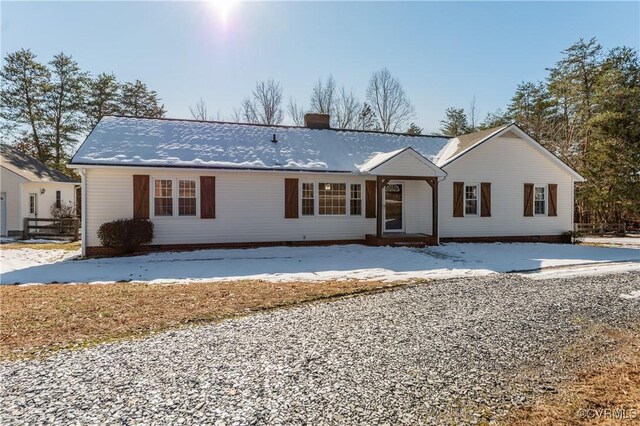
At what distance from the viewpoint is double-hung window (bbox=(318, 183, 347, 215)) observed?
1560 cm

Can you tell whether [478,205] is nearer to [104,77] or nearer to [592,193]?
[592,193]

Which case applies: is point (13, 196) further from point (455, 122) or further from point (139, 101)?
point (455, 122)

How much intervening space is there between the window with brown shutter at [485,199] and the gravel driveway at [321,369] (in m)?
10.8

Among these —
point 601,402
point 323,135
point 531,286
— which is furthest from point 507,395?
point 323,135

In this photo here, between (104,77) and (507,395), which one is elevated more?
(104,77)

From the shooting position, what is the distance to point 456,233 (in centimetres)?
1717

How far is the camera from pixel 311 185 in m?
15.5

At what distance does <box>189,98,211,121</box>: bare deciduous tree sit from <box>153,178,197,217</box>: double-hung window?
84.9 ft

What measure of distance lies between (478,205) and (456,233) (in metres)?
1.61

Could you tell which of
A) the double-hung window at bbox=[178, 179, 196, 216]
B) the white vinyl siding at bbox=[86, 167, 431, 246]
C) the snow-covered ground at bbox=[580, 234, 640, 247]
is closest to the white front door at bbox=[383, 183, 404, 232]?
the white vinyl siding at bbox=[86, 167, 431, 246]

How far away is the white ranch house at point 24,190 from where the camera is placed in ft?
68.3

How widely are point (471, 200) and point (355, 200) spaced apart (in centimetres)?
524

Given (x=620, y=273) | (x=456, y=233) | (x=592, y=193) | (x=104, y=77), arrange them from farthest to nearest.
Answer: (x=104, y=77), (x=592, y=193), (x=456, y=233), (x=620, y=273)

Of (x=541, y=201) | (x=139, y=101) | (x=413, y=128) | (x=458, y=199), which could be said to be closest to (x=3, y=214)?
(x=139, y=101)
